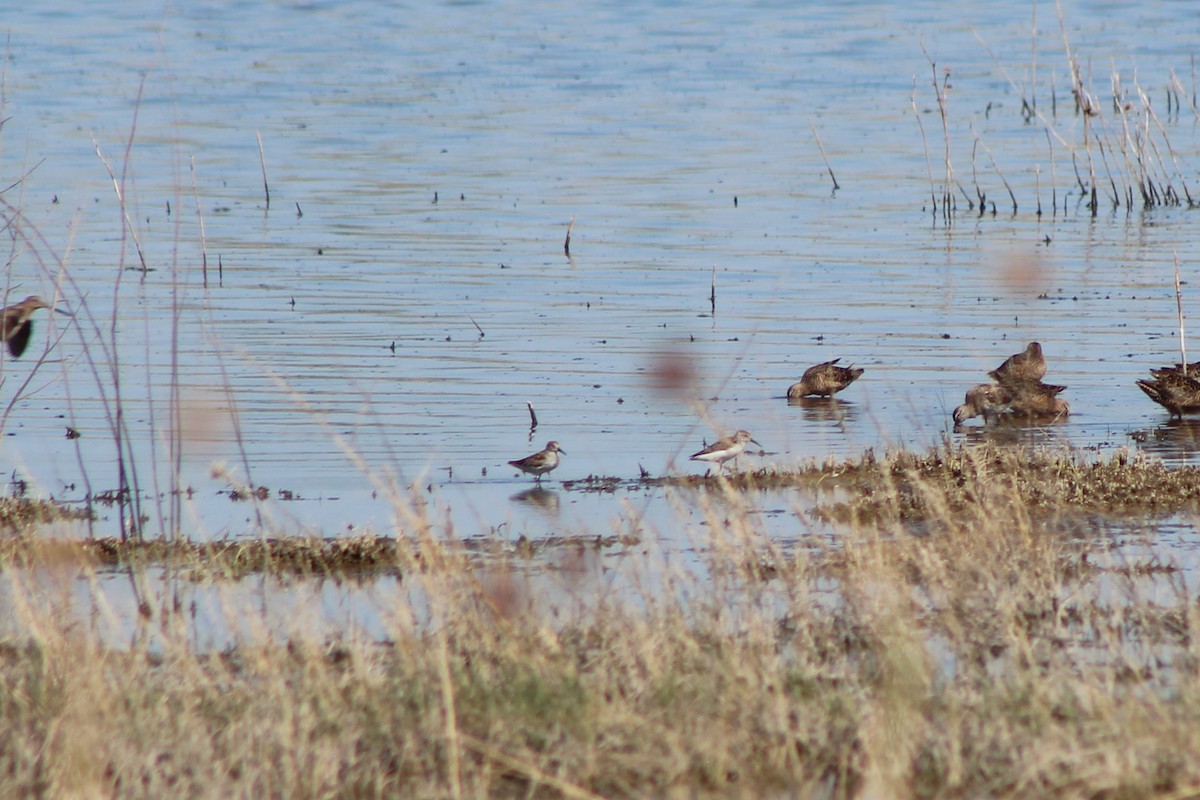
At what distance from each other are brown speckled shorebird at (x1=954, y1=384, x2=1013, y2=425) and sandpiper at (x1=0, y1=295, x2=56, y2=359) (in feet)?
25.0

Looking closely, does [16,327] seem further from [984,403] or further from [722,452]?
[984,403]

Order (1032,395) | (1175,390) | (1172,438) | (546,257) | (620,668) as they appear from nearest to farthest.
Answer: (620,668), (1172,438), (1175,390), (1032,395), (546,257)

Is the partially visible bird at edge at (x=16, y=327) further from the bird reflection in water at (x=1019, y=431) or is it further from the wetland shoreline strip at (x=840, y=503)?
the bird reflection in water at (x=1019, y=431)

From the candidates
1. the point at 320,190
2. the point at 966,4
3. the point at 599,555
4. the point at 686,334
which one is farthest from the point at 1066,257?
the point at 966,4

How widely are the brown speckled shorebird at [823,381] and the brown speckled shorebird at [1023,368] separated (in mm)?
1165

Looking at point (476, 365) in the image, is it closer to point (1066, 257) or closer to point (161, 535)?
point (161, 535)

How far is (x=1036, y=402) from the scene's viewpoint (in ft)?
47.2

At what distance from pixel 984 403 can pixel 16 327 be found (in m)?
7.99

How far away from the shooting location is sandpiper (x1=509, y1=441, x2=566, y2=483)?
11.9m

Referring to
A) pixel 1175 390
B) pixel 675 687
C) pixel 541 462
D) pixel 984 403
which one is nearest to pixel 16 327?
pixel 675 687

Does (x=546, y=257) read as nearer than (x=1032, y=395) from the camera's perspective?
No

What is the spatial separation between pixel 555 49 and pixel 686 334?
31007 mm

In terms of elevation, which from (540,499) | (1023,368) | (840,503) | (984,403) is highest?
(1023,368)

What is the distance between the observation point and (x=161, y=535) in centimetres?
972
